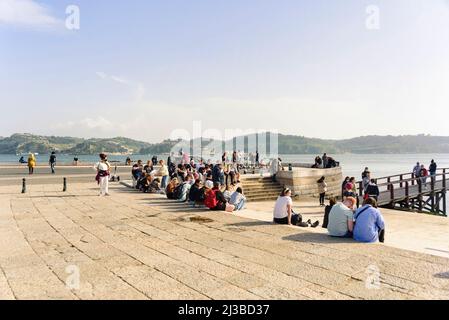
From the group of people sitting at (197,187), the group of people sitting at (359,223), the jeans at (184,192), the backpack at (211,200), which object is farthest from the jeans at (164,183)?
the group of people sitting at (359,223)

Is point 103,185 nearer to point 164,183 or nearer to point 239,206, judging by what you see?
point 164,183

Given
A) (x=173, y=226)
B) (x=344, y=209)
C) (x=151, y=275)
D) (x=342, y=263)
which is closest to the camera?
(x=151, y=275)

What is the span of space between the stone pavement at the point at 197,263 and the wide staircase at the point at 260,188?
1099 centimetres

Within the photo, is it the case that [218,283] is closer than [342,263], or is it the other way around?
[218,283]

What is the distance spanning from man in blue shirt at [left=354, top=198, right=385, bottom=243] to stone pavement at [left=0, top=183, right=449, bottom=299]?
0.35 m

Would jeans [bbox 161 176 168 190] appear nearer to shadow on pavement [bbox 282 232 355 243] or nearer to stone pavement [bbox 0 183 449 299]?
stone pavement [bbox 0 183 449 299]

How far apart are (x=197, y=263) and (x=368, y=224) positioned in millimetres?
3977

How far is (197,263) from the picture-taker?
20.3 feet

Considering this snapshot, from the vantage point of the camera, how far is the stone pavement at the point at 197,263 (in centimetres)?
489

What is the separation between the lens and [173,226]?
9.37 metres

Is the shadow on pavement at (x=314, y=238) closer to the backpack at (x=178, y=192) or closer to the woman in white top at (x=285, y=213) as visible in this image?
the woman in white top at (x=285, y=213)
